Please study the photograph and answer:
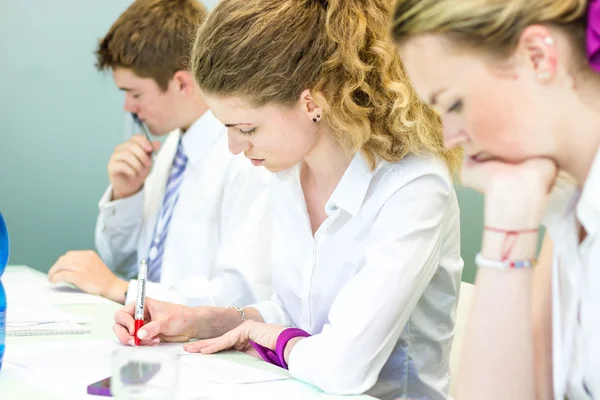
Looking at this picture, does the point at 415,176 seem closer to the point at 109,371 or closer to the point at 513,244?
the point at 513,244

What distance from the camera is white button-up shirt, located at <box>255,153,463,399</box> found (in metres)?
1.44

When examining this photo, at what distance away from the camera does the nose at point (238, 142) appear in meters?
1.67

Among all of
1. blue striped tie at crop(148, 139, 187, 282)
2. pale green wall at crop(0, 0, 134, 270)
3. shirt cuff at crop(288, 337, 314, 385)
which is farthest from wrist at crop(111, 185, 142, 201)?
shirt cuff at crop(288, 337, 314, 385)

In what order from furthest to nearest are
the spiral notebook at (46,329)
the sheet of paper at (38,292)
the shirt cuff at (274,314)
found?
the sheet of paper at (38,292), the shirt cuff at (274,314), the spiral notebook at (46,329)

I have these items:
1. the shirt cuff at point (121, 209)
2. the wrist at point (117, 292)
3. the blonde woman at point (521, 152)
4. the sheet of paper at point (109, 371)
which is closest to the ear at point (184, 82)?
the shirt cuff at point (121, 209)

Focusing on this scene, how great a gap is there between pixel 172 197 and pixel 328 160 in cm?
92

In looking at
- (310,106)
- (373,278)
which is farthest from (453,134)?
(310,106)

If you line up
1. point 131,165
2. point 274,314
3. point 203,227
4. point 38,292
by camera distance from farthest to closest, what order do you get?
point 131,165 → point 203,227 → point 38,292 → point 274,314

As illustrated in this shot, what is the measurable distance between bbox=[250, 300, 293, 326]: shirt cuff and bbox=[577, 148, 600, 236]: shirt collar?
89 cm

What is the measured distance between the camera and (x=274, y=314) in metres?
1.86

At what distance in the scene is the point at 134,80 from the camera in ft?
8.50

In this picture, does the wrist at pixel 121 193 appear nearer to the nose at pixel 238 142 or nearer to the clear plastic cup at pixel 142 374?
the nose at pixel 238 142

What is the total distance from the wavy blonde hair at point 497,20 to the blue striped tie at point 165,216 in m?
1.51

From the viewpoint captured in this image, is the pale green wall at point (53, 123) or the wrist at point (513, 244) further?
the pale green wall at point (53, 123)
